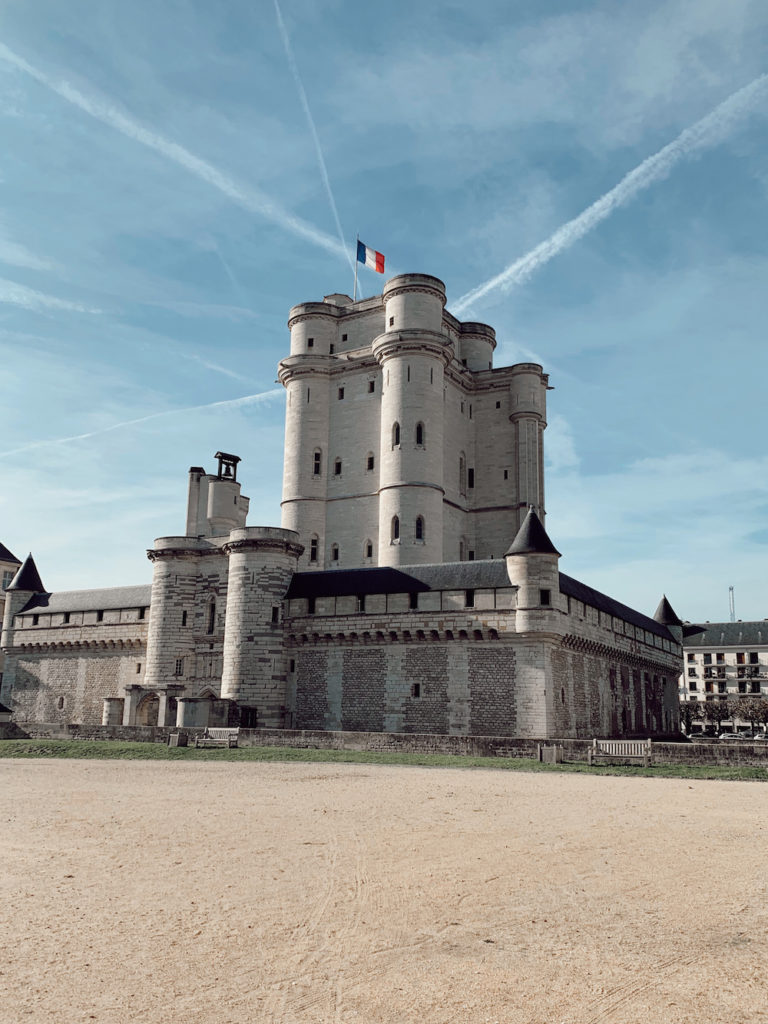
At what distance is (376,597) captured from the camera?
119ft

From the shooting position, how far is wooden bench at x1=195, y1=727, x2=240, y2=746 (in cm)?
3034

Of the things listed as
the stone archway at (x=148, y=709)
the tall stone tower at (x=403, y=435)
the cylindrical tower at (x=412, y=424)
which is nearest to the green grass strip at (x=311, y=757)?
the stone archway at (x=148, y=709)

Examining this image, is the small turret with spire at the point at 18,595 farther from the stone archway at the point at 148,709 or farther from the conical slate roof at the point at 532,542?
the conical slate roof at the point at 532,542

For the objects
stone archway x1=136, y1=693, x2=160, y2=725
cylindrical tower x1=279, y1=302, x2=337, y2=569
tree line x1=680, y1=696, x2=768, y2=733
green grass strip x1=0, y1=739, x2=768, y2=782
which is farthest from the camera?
tree line x1=680, y1=696, x2=768, y2=733

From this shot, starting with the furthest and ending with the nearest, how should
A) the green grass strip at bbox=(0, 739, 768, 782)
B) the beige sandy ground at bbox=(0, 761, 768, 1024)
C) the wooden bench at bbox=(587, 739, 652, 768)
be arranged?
the wooden bench at bbox=(587, 739, 652, 768) < the green grass strip at bbox=(0, 739, 768, 782) < the beige sandy ground at bbox=(0, 761, 768, 1024)

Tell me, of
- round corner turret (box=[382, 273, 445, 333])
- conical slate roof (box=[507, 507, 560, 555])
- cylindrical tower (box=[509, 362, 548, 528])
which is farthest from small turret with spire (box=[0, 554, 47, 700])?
conical slate roof (box=[507, 507, 560, 555])

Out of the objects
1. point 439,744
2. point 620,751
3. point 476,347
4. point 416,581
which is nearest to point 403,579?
point 416,581

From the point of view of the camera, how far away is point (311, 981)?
21.4 feet

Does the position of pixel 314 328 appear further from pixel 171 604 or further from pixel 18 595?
pixel 18 595

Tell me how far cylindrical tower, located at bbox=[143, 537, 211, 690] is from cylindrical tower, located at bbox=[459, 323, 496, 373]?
2135 centimetres

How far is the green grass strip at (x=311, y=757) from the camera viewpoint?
22453 millimetres

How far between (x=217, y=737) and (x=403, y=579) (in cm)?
1007

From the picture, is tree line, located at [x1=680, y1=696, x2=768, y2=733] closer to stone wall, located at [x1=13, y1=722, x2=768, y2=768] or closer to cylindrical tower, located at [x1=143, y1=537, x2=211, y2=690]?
cylindrical tower, located at [x1=143, y1=537, x2=211, y2=690]

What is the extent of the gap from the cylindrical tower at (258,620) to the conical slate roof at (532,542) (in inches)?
414
